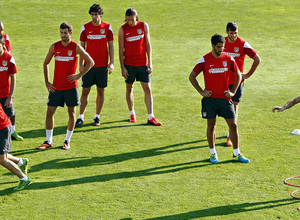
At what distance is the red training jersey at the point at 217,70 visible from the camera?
29.2 feet

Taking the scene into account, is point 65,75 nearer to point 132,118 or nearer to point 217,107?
point 132,118

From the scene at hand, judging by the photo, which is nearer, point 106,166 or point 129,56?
point 106,166

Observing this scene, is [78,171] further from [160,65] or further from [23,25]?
[23,25]

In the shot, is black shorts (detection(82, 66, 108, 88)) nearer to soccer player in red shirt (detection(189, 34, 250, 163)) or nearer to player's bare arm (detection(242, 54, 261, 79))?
soccer player in red shirt (detection(189, 34, 250, 163))

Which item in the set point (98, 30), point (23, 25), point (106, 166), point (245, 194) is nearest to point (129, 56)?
point (98, 30)

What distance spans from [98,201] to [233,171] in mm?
2582

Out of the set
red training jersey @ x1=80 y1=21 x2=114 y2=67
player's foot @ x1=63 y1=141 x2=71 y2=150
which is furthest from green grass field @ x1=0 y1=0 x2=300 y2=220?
red training jersey @ x1=80 y1=21 x2=114 y2=67

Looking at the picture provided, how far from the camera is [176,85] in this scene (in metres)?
14.4

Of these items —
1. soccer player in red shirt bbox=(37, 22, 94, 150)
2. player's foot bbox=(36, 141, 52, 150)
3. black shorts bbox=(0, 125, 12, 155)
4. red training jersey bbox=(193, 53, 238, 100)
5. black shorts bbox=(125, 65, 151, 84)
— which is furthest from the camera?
black shorts bbox=(125, 65, 151, 84)

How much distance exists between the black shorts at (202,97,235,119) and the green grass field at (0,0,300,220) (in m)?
0.91

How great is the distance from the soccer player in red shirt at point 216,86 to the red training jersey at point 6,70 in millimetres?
3441

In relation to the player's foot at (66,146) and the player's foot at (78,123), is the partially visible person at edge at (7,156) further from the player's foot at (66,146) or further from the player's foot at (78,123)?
the player's foot at (78,123)

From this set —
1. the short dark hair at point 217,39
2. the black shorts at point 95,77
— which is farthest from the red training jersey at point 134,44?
the short dark hair at point 217,39

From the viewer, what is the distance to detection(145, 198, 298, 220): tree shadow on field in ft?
23.8
